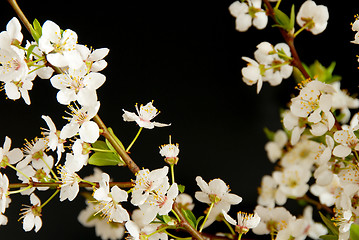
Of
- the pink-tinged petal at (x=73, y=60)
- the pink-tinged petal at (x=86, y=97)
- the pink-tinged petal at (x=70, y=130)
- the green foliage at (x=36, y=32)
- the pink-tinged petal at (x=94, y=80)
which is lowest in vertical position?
the pink-tinged petal at (x=70, y=130)

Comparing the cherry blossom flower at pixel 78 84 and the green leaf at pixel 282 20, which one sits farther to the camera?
the green leaf at pixel 282 20

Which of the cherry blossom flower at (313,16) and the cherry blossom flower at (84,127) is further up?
the cherry blossom flower at (84,127)

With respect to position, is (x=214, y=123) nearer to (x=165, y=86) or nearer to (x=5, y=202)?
(x=165, y=86)

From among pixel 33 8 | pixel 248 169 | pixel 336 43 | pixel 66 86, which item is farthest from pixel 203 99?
pixel 66 86

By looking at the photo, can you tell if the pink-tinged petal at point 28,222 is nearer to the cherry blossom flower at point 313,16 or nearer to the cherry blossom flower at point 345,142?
the cherry blossom flower at point 345,142

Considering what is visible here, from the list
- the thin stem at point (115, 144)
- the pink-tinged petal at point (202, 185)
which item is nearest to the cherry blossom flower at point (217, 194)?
the pink-tinged petal at point (202, 185)

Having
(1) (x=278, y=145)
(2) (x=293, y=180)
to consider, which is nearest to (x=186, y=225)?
(2) (x=293, y=180)

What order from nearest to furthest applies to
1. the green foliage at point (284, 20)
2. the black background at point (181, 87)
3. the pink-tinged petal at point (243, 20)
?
the green foliage at point (284, 20) → the pink-tinged petal at point (243, 20) → the black background at point (181, 87)
